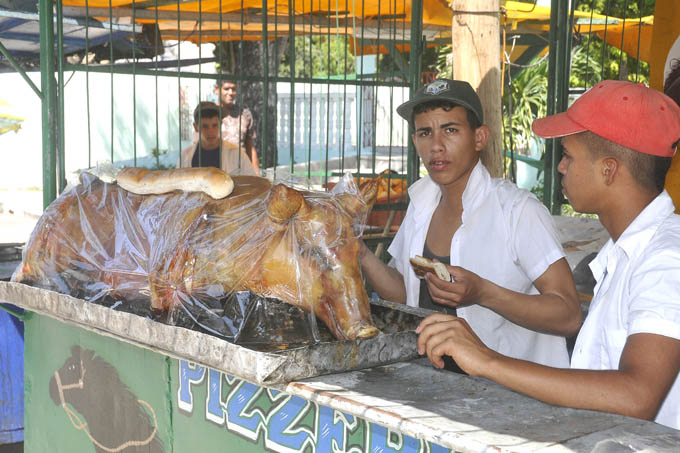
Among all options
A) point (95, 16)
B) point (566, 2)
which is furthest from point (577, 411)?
point (95, 16)

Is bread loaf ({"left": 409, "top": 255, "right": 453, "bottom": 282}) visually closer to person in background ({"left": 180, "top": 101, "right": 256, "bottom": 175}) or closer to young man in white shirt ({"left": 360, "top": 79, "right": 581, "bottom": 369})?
young man in white shirt ({"left": 360, "top": 79, "right": 581, "bottom": 369})

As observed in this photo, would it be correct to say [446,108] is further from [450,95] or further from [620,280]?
[620,280]

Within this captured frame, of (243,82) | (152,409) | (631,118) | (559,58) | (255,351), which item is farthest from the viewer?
(243,82)

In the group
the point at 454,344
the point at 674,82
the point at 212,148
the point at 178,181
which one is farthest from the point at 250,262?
the point at 212,148

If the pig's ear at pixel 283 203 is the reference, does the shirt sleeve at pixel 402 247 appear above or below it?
below

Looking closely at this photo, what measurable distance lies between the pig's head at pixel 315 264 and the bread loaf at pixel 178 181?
29 centimetres

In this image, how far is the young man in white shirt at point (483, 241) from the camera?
2.72 meters

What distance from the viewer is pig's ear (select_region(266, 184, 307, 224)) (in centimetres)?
221

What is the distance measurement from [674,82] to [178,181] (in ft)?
9.11

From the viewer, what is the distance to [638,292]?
175cm

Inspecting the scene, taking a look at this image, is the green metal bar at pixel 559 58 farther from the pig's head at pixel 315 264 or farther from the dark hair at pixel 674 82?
the pig's head at pixel 315 264

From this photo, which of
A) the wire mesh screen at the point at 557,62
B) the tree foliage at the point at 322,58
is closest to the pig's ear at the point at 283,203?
the wire mesh screen at the point at 557,62

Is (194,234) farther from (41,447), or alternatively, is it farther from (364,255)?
(41,447)

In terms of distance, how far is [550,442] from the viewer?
1534mm
